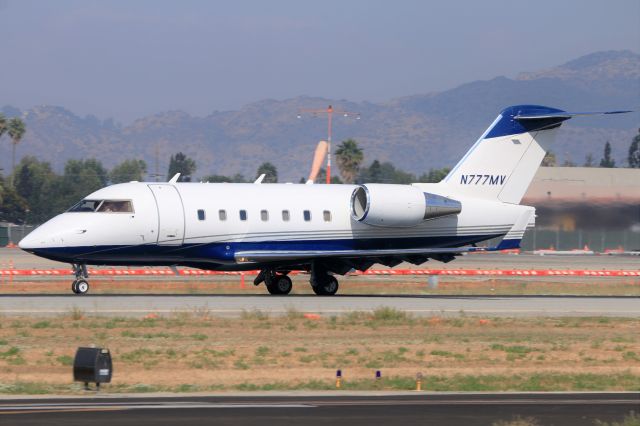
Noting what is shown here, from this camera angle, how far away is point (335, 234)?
38.2 metres

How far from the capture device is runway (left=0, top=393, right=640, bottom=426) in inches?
619

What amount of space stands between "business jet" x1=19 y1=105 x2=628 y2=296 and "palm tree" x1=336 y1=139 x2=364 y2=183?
91.9m

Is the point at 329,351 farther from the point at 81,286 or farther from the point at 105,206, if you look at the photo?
the point at 81,286

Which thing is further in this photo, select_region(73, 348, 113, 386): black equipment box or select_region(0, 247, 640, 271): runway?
select_region(0, 247, 640, 271): runway

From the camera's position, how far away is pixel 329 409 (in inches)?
666

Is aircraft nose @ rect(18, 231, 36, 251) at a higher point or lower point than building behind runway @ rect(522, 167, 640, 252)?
lower

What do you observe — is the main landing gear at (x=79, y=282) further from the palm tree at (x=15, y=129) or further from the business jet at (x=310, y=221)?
the palm tree at (x=15, y=129)

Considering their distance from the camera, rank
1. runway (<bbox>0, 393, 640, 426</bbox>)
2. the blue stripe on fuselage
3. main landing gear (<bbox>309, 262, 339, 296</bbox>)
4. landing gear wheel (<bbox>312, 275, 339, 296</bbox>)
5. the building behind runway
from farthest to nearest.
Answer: the building behind runway
landing gear wheel (<bbox>312, 275, 339, 296</bbox>)
main landing gear (<bbox>309, 262, 339, 296</bbox>)
the blue stripe on fuselage
runway (<bbox>0, 393, 640, 426</bbox>)

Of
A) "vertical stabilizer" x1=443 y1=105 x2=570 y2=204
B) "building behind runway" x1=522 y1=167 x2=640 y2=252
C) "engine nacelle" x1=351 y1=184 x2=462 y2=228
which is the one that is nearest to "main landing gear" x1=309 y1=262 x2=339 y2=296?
"engine nacelle" x1=351 y1=184 x2=462 y2=228

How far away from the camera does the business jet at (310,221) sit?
35.4 meters

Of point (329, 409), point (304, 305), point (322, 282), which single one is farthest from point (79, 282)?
point (329, 409)

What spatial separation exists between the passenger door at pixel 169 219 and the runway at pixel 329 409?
700 inches

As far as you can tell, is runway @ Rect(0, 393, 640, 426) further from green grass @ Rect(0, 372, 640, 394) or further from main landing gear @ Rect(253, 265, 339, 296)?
main landing gear @ Rect(253, 265, 339, 296)

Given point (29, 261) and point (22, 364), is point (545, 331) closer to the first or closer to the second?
point (22, 364)
